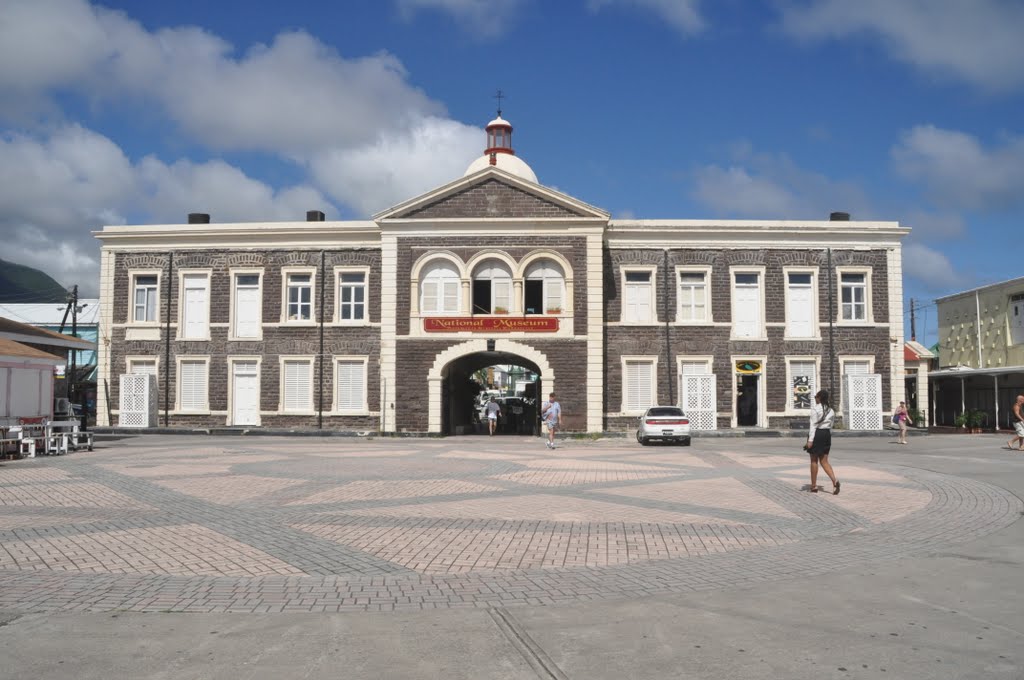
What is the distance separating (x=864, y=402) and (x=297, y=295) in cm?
2316

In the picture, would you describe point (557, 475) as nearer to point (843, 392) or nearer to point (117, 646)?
point (117, 646)

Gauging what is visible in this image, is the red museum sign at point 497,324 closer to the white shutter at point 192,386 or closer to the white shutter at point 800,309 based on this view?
the white shutter at point 800,309

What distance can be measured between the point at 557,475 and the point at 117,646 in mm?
10590

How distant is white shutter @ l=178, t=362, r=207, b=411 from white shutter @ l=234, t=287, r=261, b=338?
212 centimetres

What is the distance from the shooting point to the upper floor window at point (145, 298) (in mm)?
33656

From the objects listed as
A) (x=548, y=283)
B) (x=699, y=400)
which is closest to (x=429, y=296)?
(x=548, y=283)

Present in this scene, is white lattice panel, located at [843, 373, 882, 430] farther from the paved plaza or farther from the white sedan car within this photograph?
the paved plaza

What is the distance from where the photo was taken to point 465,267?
102 feet

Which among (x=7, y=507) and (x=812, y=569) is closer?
(x=812, y=569)

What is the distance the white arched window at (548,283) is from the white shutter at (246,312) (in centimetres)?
1116

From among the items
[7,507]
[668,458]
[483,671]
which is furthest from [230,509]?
[668,458]

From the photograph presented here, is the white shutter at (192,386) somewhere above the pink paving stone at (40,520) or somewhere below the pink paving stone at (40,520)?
above

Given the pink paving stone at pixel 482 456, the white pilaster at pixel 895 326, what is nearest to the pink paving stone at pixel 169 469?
the pink paving stone at pixel 482 456

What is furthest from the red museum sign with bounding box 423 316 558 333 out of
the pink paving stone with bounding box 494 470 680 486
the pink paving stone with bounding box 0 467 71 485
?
the pink paving stone with bounding box 0 467 71 485
